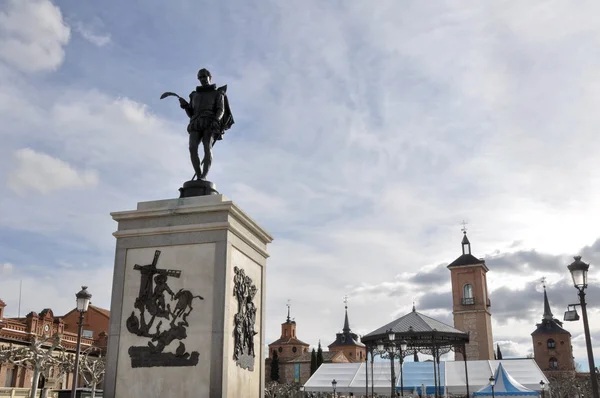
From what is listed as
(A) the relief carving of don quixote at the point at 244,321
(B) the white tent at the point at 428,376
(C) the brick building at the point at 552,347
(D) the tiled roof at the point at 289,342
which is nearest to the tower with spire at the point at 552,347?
(C) the brick building at the point at 552,347

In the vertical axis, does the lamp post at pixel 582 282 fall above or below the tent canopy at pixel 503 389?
above

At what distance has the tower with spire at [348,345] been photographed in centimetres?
13012

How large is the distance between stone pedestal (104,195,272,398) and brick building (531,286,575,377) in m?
108

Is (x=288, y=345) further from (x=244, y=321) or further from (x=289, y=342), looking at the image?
(x=244, y=321)

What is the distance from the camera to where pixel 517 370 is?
143 feet

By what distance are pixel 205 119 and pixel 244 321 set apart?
3139 millimetres

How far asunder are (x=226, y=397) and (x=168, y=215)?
8.71 ft

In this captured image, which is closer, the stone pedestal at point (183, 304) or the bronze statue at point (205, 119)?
the stone pedestal at point (183, 304)

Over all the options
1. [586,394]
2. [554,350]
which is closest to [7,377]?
[586,394]

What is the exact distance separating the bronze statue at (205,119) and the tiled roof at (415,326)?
1034 inches

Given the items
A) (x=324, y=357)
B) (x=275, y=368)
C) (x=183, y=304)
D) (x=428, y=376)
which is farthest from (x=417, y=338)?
(x=275, y=368)

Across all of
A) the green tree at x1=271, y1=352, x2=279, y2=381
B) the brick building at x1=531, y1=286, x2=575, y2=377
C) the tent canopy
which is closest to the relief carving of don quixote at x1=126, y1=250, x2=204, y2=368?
the tent canopy

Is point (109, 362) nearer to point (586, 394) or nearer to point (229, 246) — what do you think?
point (229, 246)

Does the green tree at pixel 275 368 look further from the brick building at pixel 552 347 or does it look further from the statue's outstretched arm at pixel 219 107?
the statue's outstretched arm at pixel 219 107
